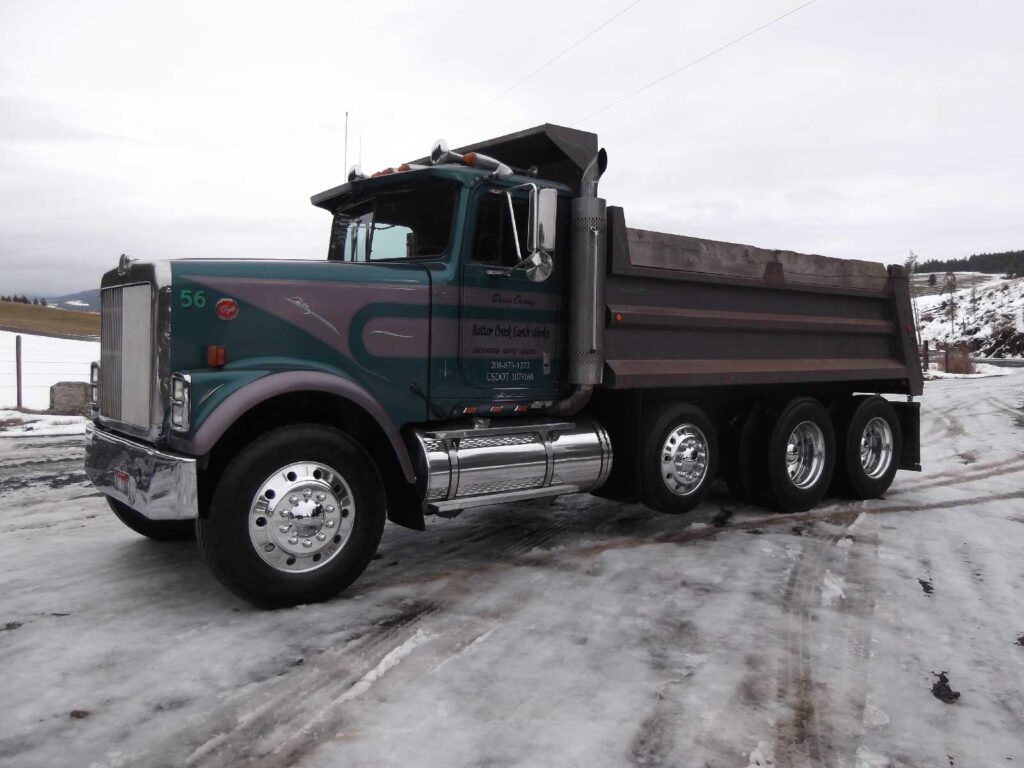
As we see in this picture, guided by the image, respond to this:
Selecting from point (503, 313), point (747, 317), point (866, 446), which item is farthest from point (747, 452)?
point (503, 313)

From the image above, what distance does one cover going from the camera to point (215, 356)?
13.8 ft

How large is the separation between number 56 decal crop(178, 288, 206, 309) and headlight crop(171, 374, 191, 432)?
0.39m

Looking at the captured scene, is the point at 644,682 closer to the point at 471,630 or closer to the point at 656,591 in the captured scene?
the point at 471,630

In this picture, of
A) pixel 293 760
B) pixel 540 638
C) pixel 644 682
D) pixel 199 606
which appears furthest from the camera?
pixel 199 606

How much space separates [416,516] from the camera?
4.89 metres

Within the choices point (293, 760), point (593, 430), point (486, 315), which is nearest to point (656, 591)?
point (593, 430)

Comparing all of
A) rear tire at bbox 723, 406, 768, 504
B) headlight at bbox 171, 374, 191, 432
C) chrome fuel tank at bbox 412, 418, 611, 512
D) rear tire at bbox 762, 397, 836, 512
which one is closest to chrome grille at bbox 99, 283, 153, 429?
headlight at bbox 171, 374, 191, 432

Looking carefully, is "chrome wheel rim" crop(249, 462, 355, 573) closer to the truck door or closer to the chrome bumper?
the chrome bumper

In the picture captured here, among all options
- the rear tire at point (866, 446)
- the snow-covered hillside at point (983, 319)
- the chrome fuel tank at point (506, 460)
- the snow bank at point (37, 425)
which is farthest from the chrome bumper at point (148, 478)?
the snow-covered hillside at point (983, 319)

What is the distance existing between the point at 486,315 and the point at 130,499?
2.44 metres

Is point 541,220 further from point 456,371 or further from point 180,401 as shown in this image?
point 180,401

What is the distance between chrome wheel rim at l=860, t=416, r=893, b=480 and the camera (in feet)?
26.0

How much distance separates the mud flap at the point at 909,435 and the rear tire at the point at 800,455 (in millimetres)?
1270

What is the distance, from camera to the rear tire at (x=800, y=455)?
692 centimetres
